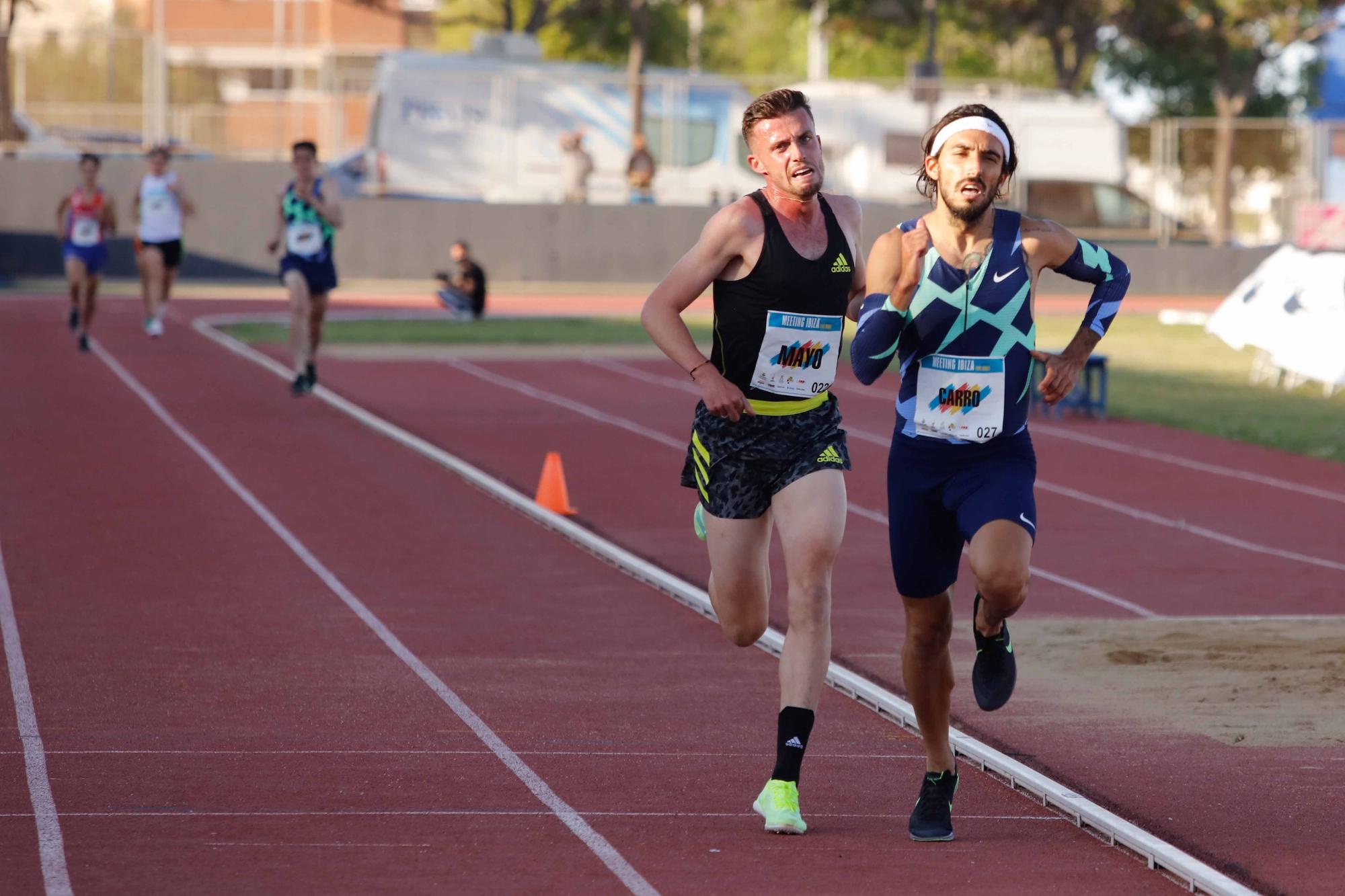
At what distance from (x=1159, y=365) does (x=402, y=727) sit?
1911cm

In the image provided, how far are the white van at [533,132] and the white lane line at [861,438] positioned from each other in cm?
1603

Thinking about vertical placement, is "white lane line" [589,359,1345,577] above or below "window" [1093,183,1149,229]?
below

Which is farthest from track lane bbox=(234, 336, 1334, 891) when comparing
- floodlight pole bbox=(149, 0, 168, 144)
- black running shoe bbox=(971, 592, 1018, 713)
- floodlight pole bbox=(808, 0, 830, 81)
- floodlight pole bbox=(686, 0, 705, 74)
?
floodlight pole bbox=(686, 0, 705, 74)

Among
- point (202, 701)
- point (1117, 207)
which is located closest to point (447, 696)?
point (202, 701)

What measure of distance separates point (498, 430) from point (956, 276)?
11.6 metres

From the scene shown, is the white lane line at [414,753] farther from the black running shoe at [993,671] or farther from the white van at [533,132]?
the white van at [533,132]

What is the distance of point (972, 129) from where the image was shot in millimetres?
5527

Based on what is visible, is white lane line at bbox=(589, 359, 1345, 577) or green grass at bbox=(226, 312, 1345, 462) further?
green grass at bbox=(226, 312, 1345, 462)

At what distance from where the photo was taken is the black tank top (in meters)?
6.04

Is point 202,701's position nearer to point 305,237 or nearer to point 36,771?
point 36,771

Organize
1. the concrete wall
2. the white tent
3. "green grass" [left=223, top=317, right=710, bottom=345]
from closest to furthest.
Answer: the white tent → "green grass" [left=223, top=317, right=710, bottom=345] → the concrete wall

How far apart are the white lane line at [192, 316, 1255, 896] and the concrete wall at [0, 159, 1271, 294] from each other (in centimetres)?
2516

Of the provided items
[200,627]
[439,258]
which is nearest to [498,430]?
[200,627]

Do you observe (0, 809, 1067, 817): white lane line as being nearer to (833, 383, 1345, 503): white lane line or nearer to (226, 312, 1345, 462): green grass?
(833, 383, 1345, 503): white lane line
